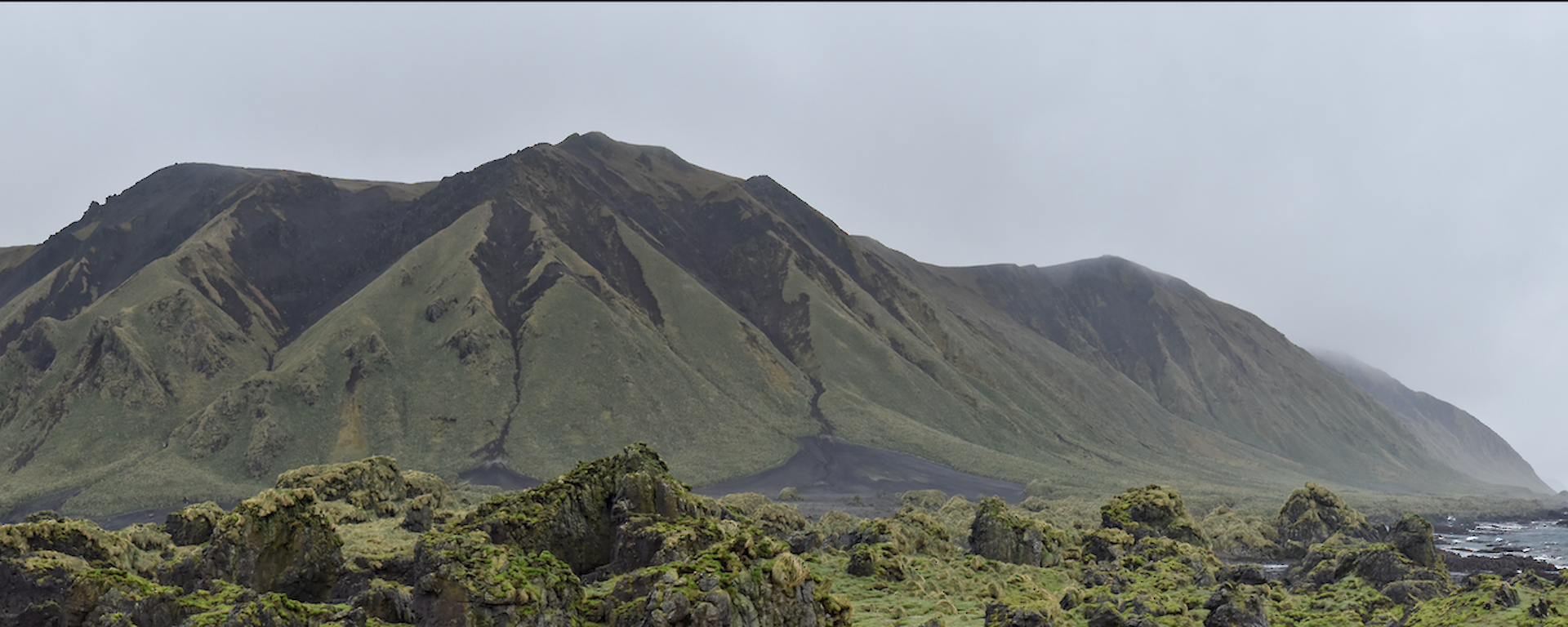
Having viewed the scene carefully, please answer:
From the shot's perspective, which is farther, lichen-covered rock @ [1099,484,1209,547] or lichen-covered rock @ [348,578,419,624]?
lichen-covered rock @ [1099,484,1209,547]

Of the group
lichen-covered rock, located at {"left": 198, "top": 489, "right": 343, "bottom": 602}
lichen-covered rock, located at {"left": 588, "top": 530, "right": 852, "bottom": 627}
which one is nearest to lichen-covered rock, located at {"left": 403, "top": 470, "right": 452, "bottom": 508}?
lichen-covered rock, located at {"left": 198, "top": 489, "right": 343, "bottom": 602}

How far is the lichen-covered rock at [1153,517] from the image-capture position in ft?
194

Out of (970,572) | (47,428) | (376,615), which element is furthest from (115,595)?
(47,428)

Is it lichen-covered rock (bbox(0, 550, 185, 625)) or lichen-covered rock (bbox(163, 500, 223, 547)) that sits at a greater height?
lichen-covered rock (bbox(0, 550, 185, 625))

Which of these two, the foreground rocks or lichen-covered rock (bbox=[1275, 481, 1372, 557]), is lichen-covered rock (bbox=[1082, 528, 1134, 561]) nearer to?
the foreground rocks

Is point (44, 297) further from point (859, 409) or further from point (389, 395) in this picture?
point (859, 409)

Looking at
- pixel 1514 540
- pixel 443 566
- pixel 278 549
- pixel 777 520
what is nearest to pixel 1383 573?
pixel 777 520

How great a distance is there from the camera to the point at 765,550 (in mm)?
24984

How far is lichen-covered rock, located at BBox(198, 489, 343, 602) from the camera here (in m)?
27.9

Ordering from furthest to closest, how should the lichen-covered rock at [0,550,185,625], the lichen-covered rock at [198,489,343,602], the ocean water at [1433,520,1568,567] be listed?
the ocean water at [1433,520,1568,567] < the lichen-covered rock at [198,489,343,602] < the lichen-covered rock at [0,550,185,625]

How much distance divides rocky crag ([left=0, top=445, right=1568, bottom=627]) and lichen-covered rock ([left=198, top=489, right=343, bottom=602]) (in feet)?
0.17

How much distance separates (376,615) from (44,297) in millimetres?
220482

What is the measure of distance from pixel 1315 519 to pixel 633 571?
71025 mm

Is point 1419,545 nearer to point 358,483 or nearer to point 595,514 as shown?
point 595,514
